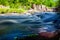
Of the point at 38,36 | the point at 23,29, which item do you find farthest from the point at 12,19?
the point at 38,36

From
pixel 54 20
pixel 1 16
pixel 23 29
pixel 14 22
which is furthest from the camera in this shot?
pixel 1 16

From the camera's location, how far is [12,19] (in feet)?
5.83

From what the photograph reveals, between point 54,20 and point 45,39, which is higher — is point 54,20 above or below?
above

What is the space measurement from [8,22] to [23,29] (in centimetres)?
26

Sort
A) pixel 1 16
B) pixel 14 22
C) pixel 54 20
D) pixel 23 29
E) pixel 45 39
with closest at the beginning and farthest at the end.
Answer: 1. pixel 45 39
2. pixel 54 20
3. pixel 23 29
4. pixel 14 22
5. pixel 1 16

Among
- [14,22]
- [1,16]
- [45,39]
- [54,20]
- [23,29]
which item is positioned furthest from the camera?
[1,16]

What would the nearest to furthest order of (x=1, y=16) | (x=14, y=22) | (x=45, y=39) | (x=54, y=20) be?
(x=45, y=39) → (x=54, y=20) → (x=14, y=22) → (x=1, y=16)

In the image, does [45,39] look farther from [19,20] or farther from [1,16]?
[1,16]

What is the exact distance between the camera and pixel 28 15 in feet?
5.82

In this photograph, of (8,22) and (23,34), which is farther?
(8,22)

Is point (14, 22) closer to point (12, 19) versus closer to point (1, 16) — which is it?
point (12, 19)

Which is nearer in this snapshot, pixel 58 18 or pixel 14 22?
pixel 58 18

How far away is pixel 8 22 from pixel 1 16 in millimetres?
174

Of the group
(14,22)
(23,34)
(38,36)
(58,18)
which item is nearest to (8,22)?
(14,22)
